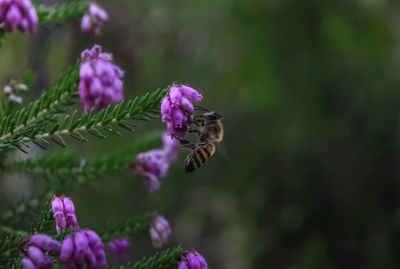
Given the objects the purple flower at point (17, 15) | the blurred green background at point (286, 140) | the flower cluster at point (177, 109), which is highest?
the flower cluster at point (177, 109)

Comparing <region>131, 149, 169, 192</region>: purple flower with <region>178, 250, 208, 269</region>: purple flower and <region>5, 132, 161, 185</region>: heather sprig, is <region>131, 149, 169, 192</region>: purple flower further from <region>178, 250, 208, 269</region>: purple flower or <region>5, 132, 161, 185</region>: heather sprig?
<region>178, 250, 208, 269</region>: purple flower

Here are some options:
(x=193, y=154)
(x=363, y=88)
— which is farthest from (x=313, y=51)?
(x=193, y=154)

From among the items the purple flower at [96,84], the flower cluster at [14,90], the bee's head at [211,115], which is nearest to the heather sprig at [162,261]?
the purple flower at [96,84]

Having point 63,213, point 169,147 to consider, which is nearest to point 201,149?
point 169,147

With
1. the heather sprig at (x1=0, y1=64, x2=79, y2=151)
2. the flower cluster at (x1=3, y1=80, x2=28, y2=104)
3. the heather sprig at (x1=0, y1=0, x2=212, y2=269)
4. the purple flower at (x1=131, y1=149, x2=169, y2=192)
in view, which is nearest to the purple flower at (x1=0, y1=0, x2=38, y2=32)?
the heather sprig at (x1=0, y1=0, x2=212, y2=269)

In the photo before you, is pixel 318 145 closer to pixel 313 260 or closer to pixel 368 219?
pixel 368 219

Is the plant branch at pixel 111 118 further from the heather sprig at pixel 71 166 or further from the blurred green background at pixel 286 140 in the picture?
the blurred green background at pixel 286 140
